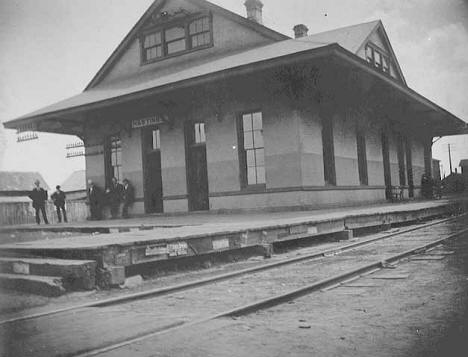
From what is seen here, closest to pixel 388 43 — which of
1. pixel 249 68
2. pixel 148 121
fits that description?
pixel 249 68

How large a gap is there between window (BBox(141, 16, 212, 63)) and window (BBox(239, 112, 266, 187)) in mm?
4111

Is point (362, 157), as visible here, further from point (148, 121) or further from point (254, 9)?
point (148, 121)

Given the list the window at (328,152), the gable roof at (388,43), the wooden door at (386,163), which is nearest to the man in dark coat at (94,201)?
the window at (328,152)

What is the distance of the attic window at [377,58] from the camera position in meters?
19.8

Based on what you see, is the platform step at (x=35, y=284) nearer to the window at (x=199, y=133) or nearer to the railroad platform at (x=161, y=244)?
the railroad platform at (x=161, y=244)

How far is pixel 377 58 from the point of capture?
20.7 m

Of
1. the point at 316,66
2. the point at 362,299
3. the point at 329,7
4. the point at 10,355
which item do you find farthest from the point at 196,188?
the point at 10,355

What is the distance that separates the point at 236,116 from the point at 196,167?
2196mm

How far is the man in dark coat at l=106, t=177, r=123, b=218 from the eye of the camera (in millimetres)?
16345

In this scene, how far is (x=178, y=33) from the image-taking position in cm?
1719

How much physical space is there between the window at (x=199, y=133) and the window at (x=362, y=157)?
549cm

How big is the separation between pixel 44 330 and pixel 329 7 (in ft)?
15.7

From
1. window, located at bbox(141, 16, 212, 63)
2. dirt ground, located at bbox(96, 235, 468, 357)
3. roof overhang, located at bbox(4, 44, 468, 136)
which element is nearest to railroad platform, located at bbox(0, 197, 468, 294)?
dirt ground, located at bbox(96, 235, 468, 357)

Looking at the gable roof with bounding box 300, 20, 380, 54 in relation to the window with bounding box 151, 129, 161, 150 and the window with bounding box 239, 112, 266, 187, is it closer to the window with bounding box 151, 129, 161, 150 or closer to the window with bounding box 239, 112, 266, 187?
the window with bounding box 239, 112, 266, 187
